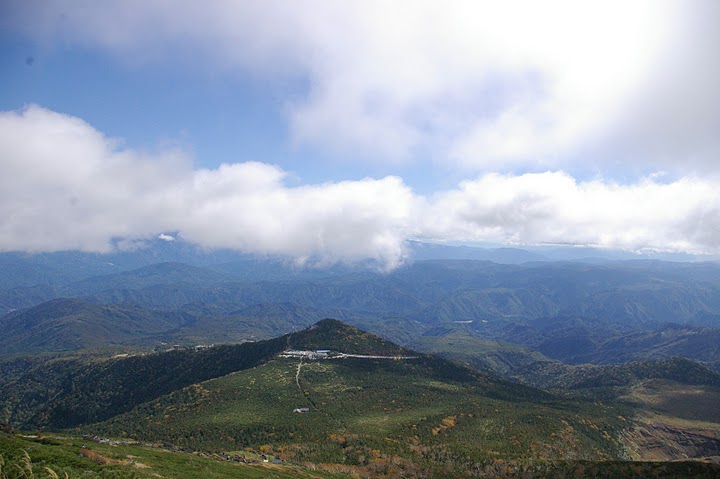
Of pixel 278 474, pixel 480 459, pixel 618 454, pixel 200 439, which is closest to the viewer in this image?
pixel 278 474

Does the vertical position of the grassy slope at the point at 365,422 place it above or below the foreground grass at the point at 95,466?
below

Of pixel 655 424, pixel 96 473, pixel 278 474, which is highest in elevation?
pixel 96 473

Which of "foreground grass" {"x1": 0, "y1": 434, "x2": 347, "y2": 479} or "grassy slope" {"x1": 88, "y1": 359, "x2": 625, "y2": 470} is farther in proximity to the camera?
"grassy slope" {"x1": 88, "y1": 359, "x2": 625, "y2": 470}

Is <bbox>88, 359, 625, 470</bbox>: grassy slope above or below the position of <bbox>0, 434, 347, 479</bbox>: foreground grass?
below

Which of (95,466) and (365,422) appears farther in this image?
(365,422)

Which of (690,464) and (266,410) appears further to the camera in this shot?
(266,410)

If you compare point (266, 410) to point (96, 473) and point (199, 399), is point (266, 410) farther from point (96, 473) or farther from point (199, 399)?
point (96, 473)

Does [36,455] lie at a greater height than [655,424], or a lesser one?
greater

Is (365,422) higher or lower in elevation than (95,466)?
lower

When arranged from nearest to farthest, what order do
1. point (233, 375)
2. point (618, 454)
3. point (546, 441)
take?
1. point (546, 441)
2. point (618, 454)
3. point (233, 375)

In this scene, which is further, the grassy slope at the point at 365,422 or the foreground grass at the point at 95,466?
the grassy slope at the point at 365,422

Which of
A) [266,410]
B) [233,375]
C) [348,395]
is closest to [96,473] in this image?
[266,410]
